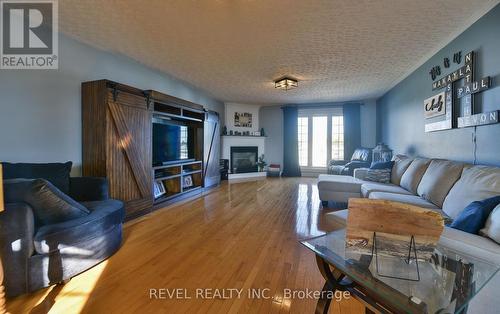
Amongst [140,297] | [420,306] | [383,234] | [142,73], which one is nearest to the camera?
[420,306]

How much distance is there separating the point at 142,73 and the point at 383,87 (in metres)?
5.10

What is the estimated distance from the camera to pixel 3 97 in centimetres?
215

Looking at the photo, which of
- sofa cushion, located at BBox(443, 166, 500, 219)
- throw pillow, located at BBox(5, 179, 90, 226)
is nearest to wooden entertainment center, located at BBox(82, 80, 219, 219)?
throw pillow, located at BBox(5, 179, 90, 226)

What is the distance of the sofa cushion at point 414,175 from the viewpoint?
9.33 feet

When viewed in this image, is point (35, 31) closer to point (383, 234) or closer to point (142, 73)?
point (142, 73)

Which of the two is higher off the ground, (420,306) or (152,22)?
(152,22)

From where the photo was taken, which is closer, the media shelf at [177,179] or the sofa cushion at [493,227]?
the sofa cushion at [493,227]

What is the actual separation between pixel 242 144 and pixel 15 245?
5.91 m

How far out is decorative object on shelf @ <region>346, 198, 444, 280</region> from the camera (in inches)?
34.2

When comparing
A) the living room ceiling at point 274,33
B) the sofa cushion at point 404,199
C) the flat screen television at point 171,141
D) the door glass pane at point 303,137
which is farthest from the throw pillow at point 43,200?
the door glass pane at point 303,137

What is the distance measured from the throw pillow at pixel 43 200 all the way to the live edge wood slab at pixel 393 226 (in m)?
2.09

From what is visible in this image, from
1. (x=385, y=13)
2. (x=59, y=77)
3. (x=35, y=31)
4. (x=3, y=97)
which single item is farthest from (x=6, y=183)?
(x=385, y=13)

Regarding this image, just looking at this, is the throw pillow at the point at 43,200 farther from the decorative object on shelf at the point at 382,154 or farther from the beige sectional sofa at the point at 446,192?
the decorative object on shelf at the point at 382,154

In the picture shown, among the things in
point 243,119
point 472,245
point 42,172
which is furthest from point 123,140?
point 243,119
